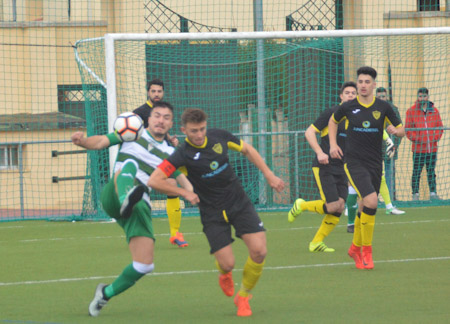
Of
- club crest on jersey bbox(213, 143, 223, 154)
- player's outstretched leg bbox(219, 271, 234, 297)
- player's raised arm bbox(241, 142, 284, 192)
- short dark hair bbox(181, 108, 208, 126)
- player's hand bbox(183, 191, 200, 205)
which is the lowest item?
player's outstretched leg bbox(219, 271, 234, 297)

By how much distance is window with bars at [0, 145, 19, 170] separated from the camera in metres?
20.3

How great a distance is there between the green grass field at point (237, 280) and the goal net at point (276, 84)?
12.6ft

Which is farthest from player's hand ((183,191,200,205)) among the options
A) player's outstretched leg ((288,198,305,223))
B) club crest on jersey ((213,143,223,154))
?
player's outstretched leg ((288,198,305,223))

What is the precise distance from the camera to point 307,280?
824 centimetres

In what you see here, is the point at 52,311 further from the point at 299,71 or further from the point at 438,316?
the point at 299,71

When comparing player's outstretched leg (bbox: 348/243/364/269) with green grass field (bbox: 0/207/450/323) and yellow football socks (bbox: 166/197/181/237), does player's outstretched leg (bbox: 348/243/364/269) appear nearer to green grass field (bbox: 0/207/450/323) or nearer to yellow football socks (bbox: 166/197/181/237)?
green grass field (bbox: 0/207/450/323)

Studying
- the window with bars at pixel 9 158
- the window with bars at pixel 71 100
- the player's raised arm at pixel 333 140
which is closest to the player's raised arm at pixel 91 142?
the player's raised arm at pixel 333 140

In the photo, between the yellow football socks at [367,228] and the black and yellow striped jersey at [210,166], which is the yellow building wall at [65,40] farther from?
the black and yellow striped jersey at [210,166]

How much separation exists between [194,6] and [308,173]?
464 cm

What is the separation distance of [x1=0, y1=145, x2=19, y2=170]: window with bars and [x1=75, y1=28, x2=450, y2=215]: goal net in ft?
15.9

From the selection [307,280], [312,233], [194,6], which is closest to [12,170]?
[194,6]

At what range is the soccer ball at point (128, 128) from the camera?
6918 millimetres

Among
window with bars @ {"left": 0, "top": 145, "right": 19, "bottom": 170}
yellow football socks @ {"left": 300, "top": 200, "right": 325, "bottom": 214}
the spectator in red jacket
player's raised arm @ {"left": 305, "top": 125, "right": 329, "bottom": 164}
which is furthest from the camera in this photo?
window with bars @ {"left": 0, "top": 145, "right": 19, "bottom": 170}

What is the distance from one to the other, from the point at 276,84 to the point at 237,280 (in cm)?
900
